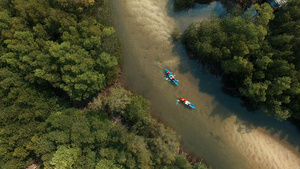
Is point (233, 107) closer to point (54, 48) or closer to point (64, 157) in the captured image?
point (64, 157)

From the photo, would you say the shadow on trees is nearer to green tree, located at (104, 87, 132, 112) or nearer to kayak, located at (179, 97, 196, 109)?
kayak, located at (179, 97, 196, 109)

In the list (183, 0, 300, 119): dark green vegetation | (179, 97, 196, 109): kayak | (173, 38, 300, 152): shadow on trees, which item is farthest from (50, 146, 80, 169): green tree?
(183, 0, 300, 119): dark green vegetation

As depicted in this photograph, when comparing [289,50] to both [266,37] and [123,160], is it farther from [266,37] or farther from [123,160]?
[123,160]

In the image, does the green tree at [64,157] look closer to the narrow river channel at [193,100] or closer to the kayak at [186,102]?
the narrow river channel at [193,100]

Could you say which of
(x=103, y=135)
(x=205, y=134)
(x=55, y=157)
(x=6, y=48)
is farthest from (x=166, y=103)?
(x=6, y=48)

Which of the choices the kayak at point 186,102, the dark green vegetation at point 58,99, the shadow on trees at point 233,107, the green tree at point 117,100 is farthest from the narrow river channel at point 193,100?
the dark green vegetation at point 58,99

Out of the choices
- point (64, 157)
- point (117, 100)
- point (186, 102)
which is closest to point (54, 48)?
point (117, 100)
